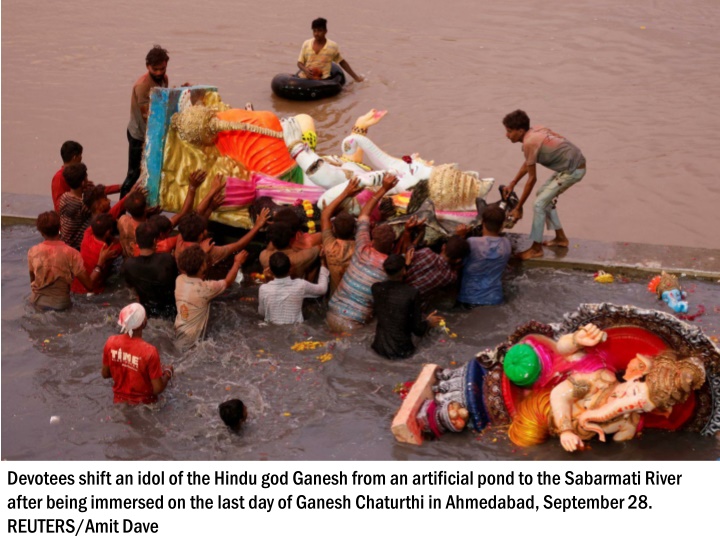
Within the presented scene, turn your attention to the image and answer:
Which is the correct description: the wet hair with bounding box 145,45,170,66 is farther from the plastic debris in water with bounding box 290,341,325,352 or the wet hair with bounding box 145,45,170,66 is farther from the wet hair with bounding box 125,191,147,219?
the plastic debris in water with bounding box 290,341,325,352

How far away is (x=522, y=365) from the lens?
546 cm

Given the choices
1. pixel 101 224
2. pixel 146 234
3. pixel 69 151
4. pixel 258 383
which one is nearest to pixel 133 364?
pixel 258 383

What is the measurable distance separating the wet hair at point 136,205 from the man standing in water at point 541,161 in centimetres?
307

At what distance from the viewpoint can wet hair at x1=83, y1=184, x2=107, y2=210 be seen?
25.9 feet

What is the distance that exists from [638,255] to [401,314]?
2.58 metres

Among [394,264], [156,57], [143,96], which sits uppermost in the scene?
[156,57]

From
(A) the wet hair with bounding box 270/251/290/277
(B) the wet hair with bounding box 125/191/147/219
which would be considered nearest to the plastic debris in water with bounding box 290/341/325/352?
(A) the wet hair with bounding box 270/251/290/277

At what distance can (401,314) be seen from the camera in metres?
6.57

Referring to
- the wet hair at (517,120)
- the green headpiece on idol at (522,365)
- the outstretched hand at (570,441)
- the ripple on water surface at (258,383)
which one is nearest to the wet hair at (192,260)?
the ripple on water surface at (258,383)

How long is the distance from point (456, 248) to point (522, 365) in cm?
178

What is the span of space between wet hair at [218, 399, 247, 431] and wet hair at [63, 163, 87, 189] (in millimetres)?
3162

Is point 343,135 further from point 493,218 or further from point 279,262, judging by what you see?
point 279,262

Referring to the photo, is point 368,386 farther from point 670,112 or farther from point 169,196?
→ point 670,112

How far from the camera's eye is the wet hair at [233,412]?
5820 mm
